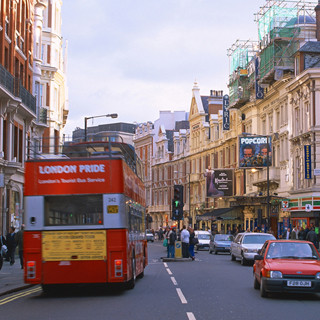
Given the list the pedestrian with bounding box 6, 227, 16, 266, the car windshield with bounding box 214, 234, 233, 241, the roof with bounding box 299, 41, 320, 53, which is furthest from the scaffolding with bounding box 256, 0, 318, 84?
the pedestrian with bounding box 6, 227, 16, 266

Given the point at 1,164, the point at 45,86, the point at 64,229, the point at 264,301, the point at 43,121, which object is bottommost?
the point at 264,301

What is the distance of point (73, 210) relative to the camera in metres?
16.9

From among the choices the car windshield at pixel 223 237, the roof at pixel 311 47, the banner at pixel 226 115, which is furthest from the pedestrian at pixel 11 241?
the banner at pixel 226 115

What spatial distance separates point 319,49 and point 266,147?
29.4 ft

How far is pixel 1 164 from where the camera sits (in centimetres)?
3244

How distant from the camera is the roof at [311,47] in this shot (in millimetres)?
51816

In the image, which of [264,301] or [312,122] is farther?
[312,122]

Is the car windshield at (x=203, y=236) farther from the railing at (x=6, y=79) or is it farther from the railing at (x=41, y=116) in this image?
the railing at (x=6, y=79)

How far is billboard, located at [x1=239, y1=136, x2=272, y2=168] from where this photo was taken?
55.9 metres

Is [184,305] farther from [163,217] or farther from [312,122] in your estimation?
[163,217]

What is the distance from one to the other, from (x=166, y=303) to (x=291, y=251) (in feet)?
12.3

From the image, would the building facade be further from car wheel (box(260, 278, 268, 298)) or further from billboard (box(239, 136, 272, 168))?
billboard (box(239, 136, 272, 168))

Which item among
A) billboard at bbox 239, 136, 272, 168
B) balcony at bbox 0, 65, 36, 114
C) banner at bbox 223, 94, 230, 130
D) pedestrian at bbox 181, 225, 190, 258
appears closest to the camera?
balcony at bbox 0, 65, 36, 114

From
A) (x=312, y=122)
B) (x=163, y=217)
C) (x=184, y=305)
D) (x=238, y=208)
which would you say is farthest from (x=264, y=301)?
(x=163, y=217)
